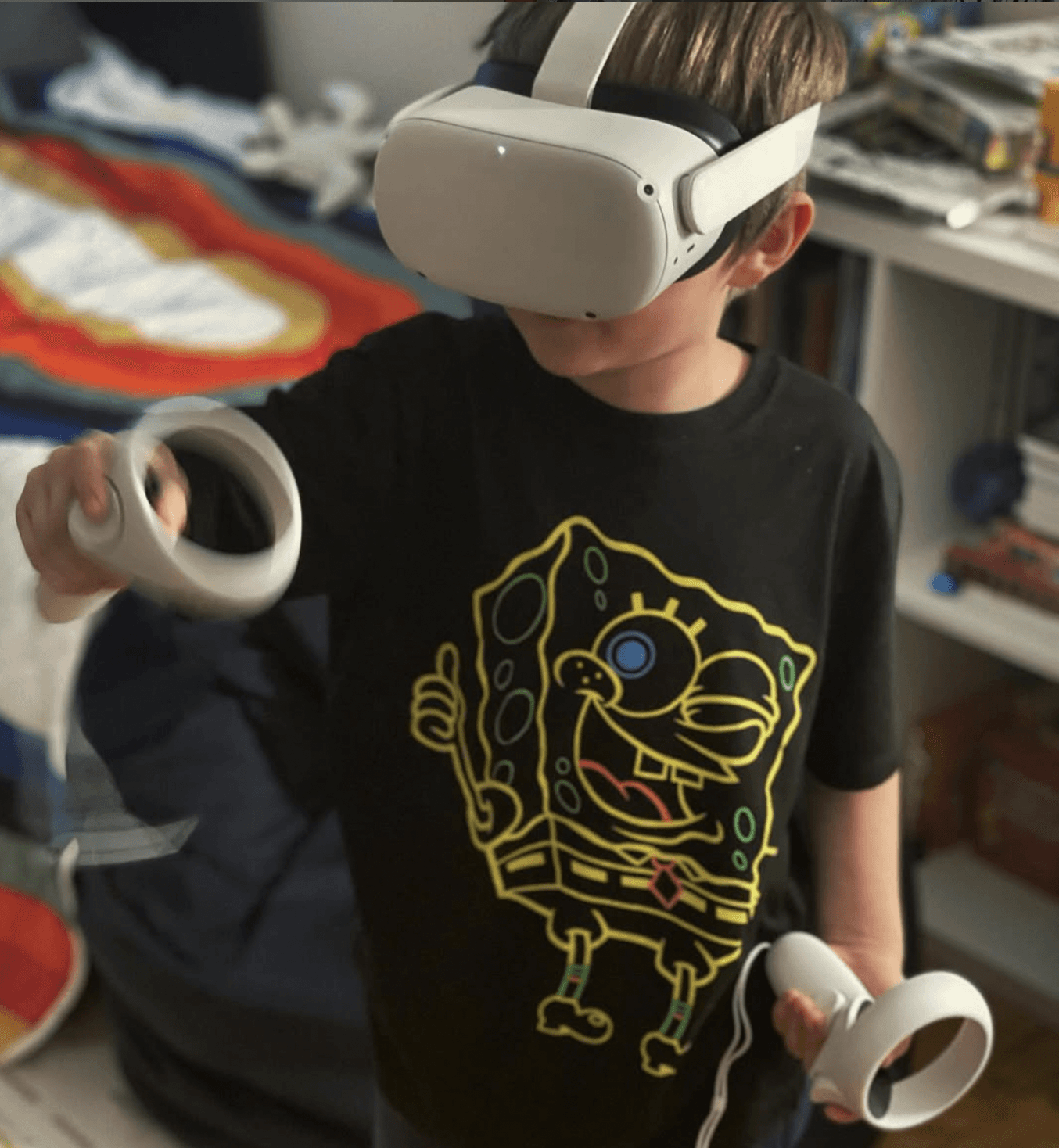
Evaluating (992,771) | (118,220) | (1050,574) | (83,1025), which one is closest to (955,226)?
(1050,574)

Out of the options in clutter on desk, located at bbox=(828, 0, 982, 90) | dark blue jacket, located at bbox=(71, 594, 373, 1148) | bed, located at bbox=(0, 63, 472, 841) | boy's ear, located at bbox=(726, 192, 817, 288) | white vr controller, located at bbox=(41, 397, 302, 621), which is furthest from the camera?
bed, located at bbox=(0, 63, 472, 841)

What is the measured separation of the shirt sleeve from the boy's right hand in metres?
0.29

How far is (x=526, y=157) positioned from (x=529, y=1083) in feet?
1.18

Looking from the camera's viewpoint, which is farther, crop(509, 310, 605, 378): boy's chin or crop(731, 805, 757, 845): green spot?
crop(731, 805, 757, 845): green spot

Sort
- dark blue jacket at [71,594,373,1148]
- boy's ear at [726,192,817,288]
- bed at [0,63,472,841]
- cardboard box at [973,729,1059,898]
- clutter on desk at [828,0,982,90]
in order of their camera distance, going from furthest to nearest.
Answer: cardboard box at [973,729,1059,898]
bed at [0,63,472,841]
clutter on desk at [828,0,982,90]
dark blue jacket at [71,594,373,1148]
boy's ear at [726,192,817,288]

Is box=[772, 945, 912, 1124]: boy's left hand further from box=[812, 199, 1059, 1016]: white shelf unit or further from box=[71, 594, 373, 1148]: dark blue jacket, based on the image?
box=[812, 199, 1059, 1016]: white shelf unit

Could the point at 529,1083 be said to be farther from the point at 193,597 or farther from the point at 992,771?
the point at 992,771

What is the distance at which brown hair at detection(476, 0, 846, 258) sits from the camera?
41cm

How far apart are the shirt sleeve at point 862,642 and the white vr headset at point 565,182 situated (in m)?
0.20

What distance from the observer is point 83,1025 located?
2.22ft

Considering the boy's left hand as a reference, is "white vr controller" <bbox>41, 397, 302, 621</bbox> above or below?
above

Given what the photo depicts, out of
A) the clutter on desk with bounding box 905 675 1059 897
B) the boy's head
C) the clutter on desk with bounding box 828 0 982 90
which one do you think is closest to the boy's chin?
the boy's head

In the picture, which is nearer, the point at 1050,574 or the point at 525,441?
the point at 525,441

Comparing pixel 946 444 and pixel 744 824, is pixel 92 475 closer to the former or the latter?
pixel 744 824
